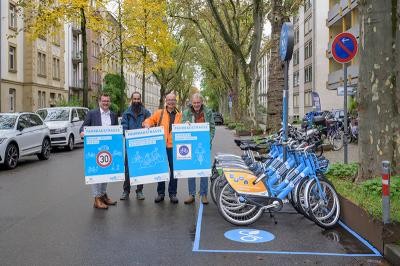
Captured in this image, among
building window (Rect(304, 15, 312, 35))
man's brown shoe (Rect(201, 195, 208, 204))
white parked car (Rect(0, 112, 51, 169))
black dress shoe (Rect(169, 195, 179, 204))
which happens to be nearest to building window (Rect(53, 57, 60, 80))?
Answer: building window (Rect(304, 15, 312, 35))

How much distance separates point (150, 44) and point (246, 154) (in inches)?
1197

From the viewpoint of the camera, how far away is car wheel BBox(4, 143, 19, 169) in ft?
45.6

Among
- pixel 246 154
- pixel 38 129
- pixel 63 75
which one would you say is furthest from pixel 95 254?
pixel 63 75

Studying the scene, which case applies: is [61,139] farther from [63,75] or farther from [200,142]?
[63,75]

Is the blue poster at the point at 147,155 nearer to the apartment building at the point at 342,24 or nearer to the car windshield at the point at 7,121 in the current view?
the car windshield at the point at 7,121

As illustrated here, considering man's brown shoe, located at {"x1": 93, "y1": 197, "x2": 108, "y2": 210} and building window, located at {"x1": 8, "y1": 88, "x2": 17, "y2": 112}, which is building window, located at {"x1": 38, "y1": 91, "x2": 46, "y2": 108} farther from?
man's brown shoe, located at {"x1": 93, "y1": 197, "x2": 108, "y2": 210}

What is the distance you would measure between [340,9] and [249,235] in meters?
38.1

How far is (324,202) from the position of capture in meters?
6.95

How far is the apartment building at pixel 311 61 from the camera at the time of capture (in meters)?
53.0

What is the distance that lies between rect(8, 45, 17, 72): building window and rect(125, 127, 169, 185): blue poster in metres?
32.4

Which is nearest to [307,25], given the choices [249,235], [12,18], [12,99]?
[12,18]

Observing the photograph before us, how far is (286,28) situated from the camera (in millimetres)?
8828

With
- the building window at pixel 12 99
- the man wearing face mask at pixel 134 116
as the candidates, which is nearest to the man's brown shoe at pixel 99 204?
the man wearing face mask at pixel 134 116

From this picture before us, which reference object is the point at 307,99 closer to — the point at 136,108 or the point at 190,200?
the point at 136,108
